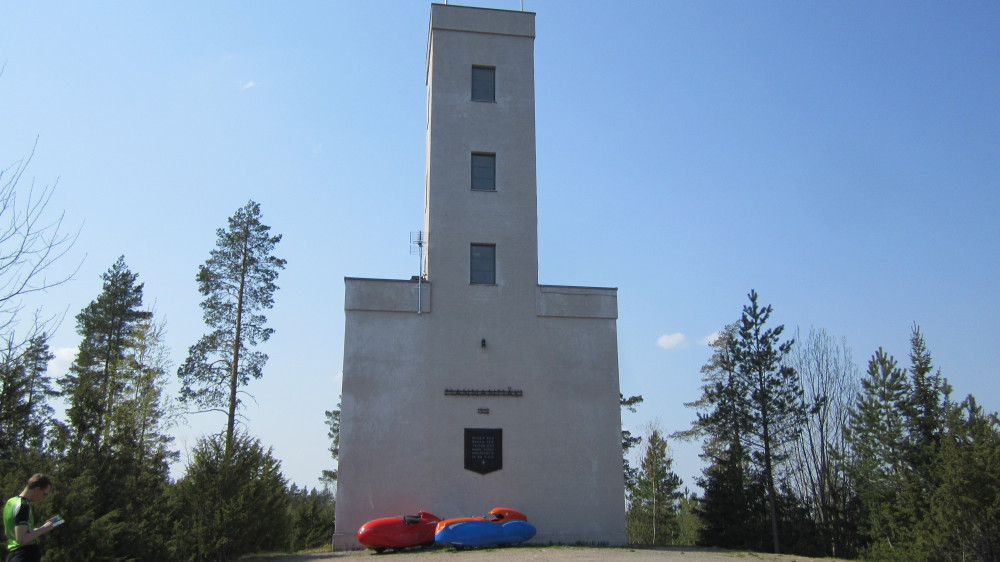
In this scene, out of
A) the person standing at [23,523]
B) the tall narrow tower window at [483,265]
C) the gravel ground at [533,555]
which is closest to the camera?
the person standing at [23,523]

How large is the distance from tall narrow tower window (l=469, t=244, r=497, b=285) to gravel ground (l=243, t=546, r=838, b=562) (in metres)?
7.04

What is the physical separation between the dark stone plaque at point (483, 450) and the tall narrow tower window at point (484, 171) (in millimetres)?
6827

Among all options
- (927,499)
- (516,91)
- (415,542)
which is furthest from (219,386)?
(927,499)

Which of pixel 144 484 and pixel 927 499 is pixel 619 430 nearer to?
pixel 927 499

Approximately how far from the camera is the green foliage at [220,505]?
1484 centimetres

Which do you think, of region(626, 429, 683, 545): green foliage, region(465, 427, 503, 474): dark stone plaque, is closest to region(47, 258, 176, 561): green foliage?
region(465, 427, 503, 474): dark stone plaque

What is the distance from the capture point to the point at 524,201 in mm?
20734

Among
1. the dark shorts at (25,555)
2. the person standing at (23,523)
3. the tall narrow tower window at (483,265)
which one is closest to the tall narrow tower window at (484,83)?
the tall narrow tower window at (483,265)

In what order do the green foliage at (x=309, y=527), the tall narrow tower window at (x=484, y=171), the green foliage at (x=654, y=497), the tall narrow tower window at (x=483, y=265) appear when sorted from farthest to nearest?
the green foliage at (x=654, y=497) → the green foliage at (x=309, y=527) → the tall narrow tower window at (x=484, y=171) → the tall narrow tower window at (x=483, y=265)

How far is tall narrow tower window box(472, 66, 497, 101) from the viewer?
847 inches

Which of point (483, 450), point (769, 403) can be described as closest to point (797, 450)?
point (769, 403)

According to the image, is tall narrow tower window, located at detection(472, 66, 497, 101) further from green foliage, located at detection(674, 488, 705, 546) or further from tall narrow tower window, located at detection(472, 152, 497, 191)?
green foliage, located at detection(674, 488, 705, 546)

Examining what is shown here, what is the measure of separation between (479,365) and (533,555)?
5624 millimetres

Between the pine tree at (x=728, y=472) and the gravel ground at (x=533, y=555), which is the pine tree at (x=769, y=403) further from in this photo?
the gravel ground at (x=533, y=555)
